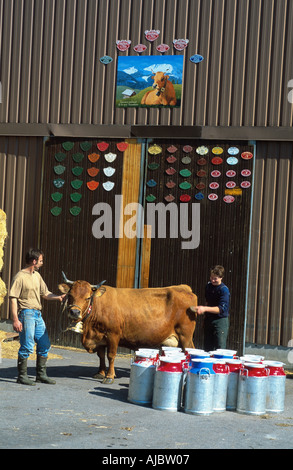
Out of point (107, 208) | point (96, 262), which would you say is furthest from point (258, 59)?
point (96, 262)

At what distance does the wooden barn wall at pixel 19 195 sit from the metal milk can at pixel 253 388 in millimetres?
6826

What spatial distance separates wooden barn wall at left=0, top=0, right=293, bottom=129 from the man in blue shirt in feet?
12.4

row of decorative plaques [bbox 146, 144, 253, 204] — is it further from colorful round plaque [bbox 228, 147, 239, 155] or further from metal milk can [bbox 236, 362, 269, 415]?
metal milk can [bbox 236, 362, 269, 415]

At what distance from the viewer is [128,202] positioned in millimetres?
14586

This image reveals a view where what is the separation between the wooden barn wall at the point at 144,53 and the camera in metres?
13.9

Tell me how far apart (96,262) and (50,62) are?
4142 mm

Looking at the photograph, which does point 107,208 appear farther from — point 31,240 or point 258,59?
point 258,59

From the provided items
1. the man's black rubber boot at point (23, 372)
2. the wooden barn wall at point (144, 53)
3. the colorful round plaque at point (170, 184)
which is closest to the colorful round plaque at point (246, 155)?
the wooden barn wall at point (144, 53)

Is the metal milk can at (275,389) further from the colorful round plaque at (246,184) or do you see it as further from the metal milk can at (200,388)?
the colorful round plaque at (246,184)

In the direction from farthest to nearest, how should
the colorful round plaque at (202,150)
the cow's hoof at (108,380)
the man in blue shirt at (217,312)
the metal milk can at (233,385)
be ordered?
the colorful round plaque at (202,150) < the man in blue shirt at (217,312) < the cow's hoof at (108,380) < the metal milk can at (233,385)

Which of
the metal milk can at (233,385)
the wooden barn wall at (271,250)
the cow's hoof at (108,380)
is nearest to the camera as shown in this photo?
the metal milk can at (233,385)

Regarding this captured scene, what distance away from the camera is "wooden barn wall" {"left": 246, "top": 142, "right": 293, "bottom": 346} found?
44.5 feet

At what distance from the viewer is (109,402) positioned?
981 cm

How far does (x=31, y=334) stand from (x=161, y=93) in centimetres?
594
